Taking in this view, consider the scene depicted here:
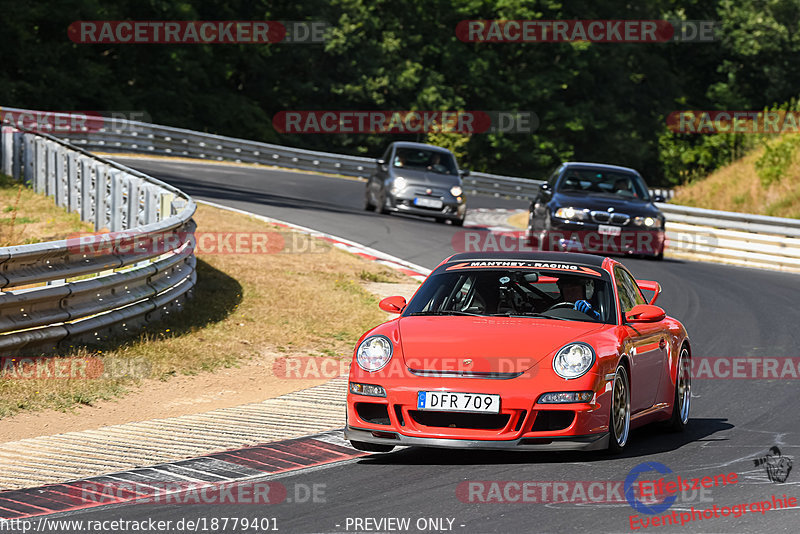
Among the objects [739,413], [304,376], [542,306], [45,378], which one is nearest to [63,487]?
[45,378]

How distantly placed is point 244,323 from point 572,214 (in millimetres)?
8797

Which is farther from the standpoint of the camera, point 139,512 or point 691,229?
point 691,229

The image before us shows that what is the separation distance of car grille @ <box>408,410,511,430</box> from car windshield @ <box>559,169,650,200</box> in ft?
46.5

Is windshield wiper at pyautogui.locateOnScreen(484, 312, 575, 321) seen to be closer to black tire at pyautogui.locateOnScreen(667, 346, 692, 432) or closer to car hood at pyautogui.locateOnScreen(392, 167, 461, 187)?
black tire at pyautogui.locateOnScreen(667, 346, 692, 432)

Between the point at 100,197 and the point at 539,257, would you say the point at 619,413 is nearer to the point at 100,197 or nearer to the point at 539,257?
the point at 539,257

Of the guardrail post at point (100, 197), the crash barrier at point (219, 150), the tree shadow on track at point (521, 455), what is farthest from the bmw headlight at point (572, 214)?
the crash barrier at point (219, 150)

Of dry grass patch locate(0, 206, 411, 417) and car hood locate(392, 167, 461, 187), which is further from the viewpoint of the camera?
car hood locate(392, 167, 461, 187)

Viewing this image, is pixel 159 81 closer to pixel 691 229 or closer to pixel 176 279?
pixel 691 229

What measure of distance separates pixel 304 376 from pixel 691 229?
15.3 m

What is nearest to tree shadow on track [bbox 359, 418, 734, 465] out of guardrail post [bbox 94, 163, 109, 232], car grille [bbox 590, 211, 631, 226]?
guardrail post [bbox 94, 163, 109, 232]

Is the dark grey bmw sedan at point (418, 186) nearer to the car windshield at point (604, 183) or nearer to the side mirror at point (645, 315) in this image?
the car windshield at point (604, 183)

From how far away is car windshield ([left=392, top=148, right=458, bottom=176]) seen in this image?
2572 cm

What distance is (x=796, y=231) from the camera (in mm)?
22750

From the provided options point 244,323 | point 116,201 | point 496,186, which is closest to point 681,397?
point 244,323
